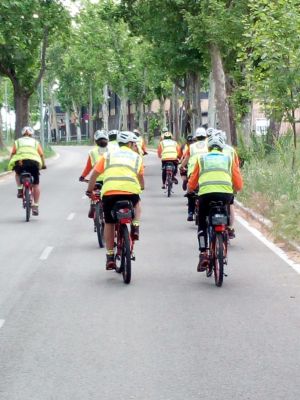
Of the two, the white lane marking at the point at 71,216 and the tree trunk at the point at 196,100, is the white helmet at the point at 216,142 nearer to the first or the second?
the white lane marking at the point at 71,216

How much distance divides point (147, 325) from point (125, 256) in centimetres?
248

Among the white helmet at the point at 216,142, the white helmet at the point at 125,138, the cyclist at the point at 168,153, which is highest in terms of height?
the white helmet at the point at 125,138

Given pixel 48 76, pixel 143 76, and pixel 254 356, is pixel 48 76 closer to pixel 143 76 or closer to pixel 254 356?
pixel 143 76

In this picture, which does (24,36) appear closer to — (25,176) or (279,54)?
(279,54)

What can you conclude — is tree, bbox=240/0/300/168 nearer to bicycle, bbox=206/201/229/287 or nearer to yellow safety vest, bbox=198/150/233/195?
yellow safety vest, bbox=198/150/233/195

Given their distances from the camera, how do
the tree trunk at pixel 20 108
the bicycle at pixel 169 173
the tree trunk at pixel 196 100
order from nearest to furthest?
1. the bicycle at pixel 169 173
2. the tree trunk at pixel 20 108
3. the tree trunk at pixel 196 100

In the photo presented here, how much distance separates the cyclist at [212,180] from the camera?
11773 millimetres

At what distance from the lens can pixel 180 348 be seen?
805cm

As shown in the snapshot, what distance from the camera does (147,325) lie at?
908 centimetres

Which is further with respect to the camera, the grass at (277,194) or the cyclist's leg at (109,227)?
the grass at (277,194)

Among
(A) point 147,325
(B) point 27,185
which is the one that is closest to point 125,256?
A: (A) point 147,325

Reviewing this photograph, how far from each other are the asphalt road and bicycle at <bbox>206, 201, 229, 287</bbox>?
0.24m

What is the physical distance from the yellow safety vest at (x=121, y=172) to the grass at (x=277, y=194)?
427 cm

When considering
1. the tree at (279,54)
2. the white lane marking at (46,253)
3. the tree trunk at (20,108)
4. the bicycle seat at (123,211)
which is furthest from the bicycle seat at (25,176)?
the tree trunk at (20,108)
